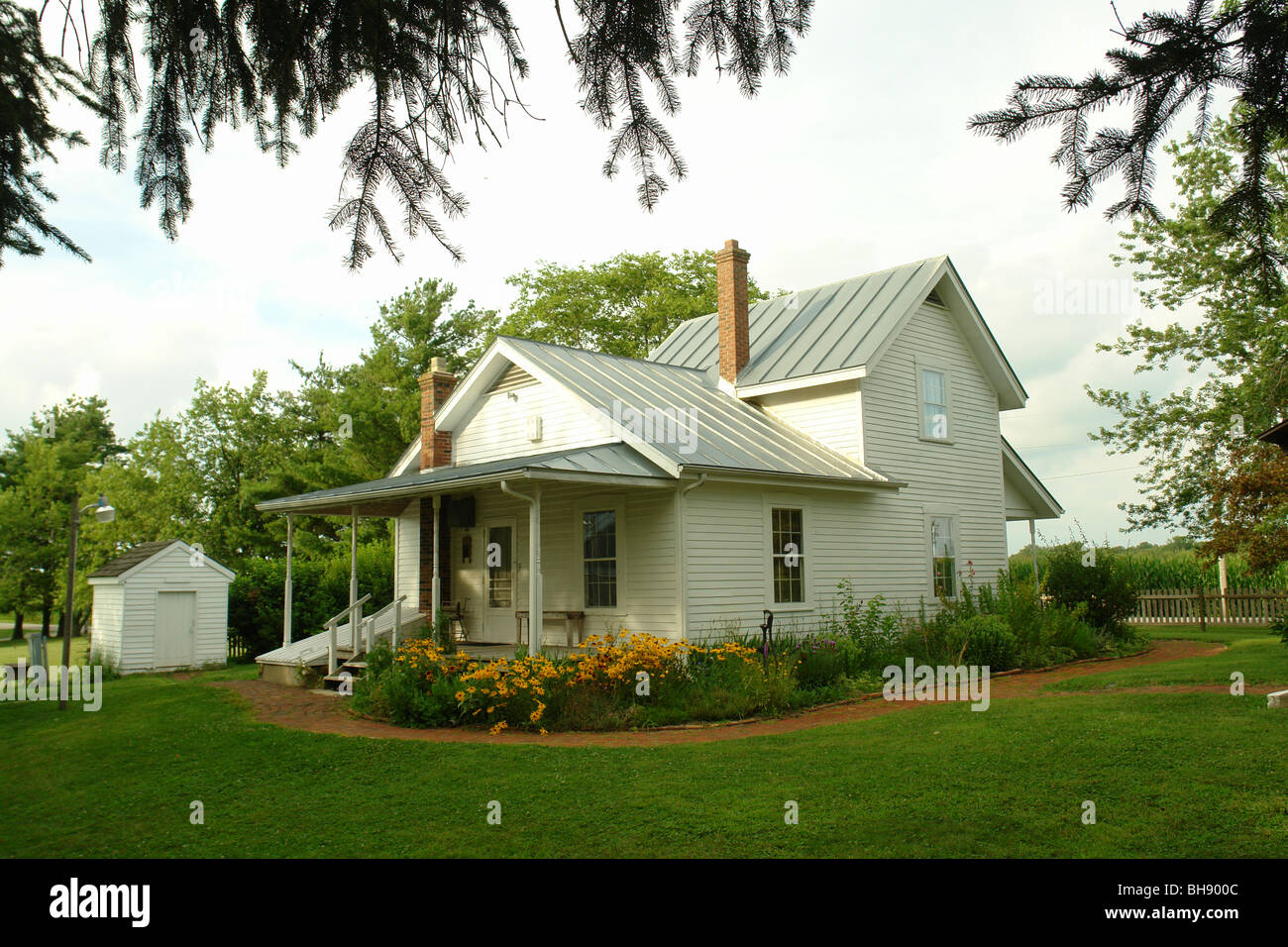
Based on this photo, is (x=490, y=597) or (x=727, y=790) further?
(x=490, y=597)

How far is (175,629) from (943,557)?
1685cm

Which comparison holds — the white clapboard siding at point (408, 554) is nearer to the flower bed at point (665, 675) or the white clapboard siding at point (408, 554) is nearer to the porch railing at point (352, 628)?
the porch railing at point (352, 628)

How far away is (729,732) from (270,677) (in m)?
10.4

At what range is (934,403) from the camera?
19031 mm

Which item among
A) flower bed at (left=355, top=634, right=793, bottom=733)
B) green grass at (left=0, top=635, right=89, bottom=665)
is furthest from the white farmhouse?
green grass at (left=0, top=635, right=89, bottom=665)

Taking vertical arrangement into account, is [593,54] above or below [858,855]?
above

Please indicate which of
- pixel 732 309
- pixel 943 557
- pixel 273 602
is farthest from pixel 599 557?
pixel 273 602

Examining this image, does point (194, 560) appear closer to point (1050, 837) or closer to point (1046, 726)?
point (1046, 726)

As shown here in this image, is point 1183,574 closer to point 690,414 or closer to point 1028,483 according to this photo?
point 1028,483

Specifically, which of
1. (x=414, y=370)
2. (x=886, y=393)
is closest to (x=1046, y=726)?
(x=886, y=393)

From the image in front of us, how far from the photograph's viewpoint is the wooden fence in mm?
24984

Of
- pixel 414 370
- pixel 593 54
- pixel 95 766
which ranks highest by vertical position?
pixel 414 370

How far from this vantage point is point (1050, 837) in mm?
5812

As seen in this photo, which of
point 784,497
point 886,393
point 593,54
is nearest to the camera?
point 593,54
